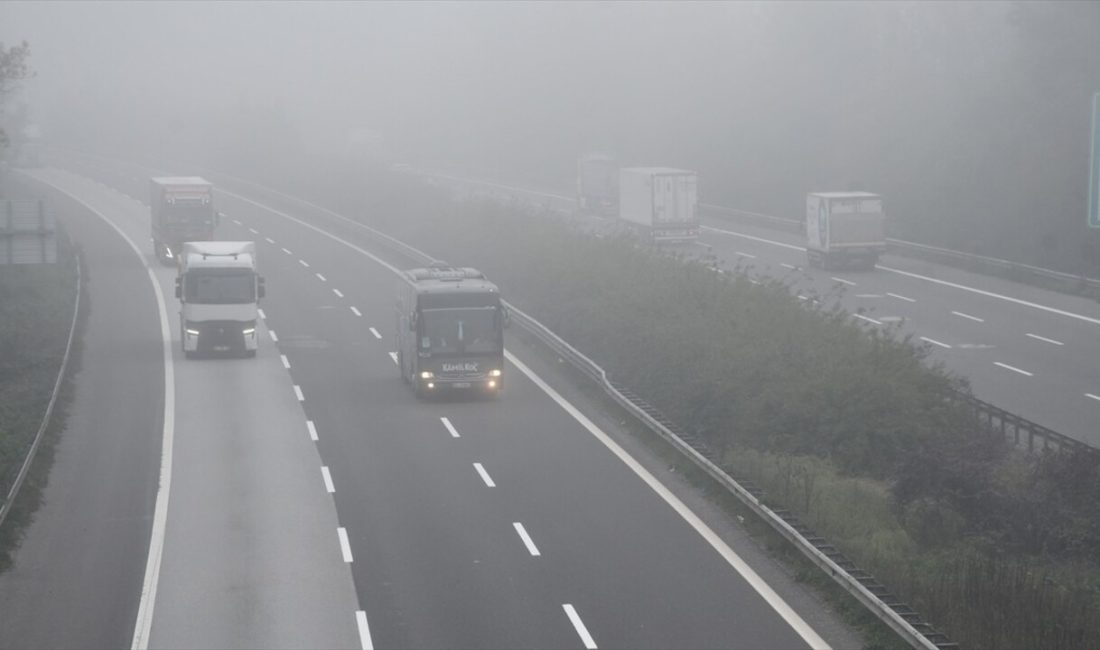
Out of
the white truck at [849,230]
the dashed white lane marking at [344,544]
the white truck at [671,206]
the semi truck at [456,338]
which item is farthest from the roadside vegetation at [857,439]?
the white truck at [671,206]

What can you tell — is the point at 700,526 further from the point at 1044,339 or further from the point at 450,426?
the point at 1044,339

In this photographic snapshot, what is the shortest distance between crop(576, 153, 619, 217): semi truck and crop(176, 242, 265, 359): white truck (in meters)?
42.5

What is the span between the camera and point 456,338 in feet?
107

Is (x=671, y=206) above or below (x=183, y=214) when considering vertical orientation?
below

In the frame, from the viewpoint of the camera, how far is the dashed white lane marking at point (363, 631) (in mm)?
16609

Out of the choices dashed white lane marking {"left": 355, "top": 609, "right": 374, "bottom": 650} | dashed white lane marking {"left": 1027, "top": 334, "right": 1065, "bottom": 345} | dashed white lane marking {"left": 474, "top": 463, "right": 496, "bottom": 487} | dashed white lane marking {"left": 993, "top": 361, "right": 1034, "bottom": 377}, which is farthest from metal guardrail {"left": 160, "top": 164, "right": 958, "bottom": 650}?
dashed white lane marking {"left": 1027, "top": 334, "right": 1065, "bottom": 345}

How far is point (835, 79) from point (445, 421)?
229ft

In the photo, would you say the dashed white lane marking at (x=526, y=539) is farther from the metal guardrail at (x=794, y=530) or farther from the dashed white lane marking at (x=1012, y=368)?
the dashed white lane marking at (x=1012, y=368)

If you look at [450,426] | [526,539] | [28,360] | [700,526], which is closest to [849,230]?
[450,426]

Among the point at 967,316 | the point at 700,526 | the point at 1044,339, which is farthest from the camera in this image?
the point at 967,316

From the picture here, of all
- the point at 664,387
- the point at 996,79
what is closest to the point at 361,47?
the point at 996,79

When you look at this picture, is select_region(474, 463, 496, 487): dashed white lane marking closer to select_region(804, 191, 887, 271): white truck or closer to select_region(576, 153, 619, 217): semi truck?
select_region(804, 191, 887, 271): white truck

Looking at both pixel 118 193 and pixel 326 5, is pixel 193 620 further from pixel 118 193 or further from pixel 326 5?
pixel 326 5

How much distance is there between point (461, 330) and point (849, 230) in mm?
26686
